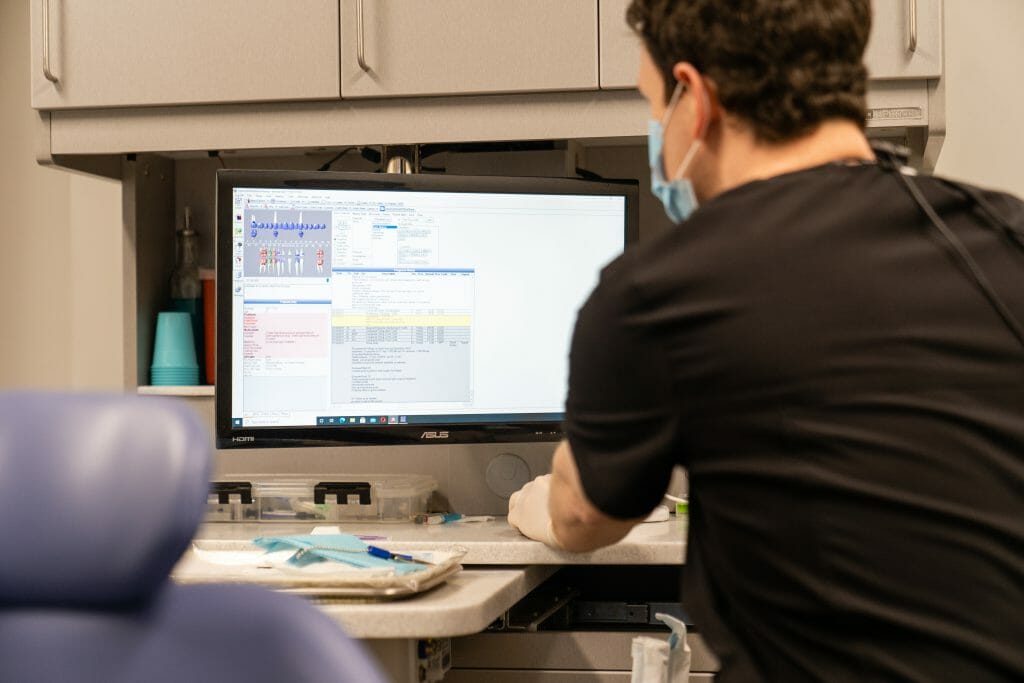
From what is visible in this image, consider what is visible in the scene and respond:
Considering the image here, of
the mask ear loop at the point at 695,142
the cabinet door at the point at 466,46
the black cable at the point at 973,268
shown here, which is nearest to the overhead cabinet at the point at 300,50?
the cabinet door at the point at 466,46

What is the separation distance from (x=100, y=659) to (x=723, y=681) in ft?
1.55

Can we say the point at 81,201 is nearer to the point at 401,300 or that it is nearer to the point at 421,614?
the point at 401,300

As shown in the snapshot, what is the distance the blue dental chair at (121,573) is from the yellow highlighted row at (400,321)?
0.92 m

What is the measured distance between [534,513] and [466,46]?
0.68 m

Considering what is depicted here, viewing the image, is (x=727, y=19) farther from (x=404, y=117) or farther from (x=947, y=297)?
(x=404, y=117)

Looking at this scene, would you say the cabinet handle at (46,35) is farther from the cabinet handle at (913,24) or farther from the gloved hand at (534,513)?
the cabinet handle at (913,24)

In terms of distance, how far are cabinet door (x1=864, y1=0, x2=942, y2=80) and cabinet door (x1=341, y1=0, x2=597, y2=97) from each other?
0.39m

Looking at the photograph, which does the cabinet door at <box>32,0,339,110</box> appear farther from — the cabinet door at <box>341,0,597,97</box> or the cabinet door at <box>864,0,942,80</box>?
the cabinet door at <box>864,0,942,80</box>

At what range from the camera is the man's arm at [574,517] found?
3.62ft

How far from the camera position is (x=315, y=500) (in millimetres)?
1784

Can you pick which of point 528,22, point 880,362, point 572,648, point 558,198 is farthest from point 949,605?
point 528,22

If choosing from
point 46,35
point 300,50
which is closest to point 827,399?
point 300,50

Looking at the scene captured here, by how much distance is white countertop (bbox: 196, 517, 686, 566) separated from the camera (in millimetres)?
1505

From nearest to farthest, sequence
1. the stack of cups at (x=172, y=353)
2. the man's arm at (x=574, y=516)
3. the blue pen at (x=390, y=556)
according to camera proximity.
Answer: the man's arm at (x=574, y=516) < the blue pen at (x=390, y=556) < the stack of cups at (x=172, y=353)
